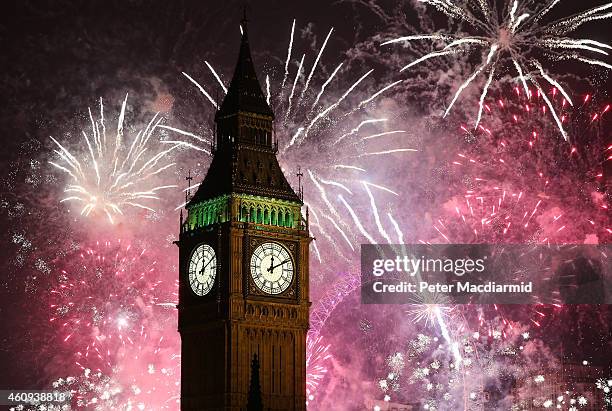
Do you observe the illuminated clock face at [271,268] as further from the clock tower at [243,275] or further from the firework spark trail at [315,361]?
the firework spark trail at [315,361]

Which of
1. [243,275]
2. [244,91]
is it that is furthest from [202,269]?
[244,91]

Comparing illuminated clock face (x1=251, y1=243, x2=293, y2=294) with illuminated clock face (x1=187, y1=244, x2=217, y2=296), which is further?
illuminated clock face (x1=187, y1=244, x2=217, y2=296)

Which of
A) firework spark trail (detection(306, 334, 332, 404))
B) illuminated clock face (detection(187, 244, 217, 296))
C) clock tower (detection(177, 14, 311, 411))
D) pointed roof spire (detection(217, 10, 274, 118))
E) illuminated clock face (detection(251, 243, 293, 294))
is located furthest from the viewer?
firework spark trail (detection(306, 334, 332, 404))

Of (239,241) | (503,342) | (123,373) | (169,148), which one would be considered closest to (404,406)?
(503,342)

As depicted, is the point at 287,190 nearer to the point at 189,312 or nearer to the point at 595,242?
the point at 189,312

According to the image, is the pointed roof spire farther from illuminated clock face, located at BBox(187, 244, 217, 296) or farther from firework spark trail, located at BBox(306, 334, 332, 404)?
firework spark trail, located at BBox(306, 334, 332, 404)

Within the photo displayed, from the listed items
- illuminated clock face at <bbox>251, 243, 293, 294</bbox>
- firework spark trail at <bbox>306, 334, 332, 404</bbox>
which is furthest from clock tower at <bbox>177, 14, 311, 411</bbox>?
firework spark trail at <bbox>306, 334, 332, 404</bbox>

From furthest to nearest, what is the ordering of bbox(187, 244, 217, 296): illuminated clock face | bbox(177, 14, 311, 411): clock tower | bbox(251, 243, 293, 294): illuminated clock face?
bbox(187, 244, 217, 296): illuminated clock face
bbox(251, 243, 293, 294): illuminated clock face
bbox(177, 14, 311, 411): clock tower
